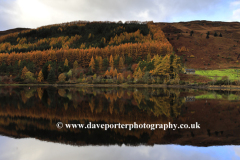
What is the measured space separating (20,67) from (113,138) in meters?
112

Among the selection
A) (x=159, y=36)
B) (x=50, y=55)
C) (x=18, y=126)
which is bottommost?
(x=18, y=126)

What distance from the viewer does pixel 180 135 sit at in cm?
1157

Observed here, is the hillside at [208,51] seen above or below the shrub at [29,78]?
above

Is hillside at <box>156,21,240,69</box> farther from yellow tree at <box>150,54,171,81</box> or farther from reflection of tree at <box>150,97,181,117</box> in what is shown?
reflection of tree at <box>150,97,181,117</box>

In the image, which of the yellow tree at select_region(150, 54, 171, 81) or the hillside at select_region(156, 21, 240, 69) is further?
the hillside at select_region(156, 21, 240, 69)

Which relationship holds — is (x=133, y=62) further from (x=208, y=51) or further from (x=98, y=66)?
(x=208, y=51)

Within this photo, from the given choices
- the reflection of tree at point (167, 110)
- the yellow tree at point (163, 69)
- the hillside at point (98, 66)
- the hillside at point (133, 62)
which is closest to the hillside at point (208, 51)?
the hillside at point (133, 62)

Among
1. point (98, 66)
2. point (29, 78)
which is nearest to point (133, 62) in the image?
point (98, 66)

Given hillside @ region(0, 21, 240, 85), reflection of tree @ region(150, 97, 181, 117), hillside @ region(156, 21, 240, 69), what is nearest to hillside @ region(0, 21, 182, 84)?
hillside @ region(0, 21, 240, 85)

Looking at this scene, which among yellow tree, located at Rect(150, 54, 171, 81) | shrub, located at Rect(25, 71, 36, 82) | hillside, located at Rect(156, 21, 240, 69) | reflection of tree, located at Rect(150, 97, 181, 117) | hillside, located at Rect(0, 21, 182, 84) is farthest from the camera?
hillside, located at Rect(156, 21, 240, 69)

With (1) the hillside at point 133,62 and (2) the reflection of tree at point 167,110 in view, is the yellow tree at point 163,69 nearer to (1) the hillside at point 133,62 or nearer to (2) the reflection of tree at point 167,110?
(1) the hillside at point 133,62

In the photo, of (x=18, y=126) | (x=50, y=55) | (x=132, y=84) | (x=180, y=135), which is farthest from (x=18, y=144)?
(x=50, y=55)

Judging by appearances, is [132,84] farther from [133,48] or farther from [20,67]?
[20,67]

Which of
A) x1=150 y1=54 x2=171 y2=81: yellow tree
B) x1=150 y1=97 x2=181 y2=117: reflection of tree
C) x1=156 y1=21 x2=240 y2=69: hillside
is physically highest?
x1=156 y1=21 x2=240 y2=69: hillside
